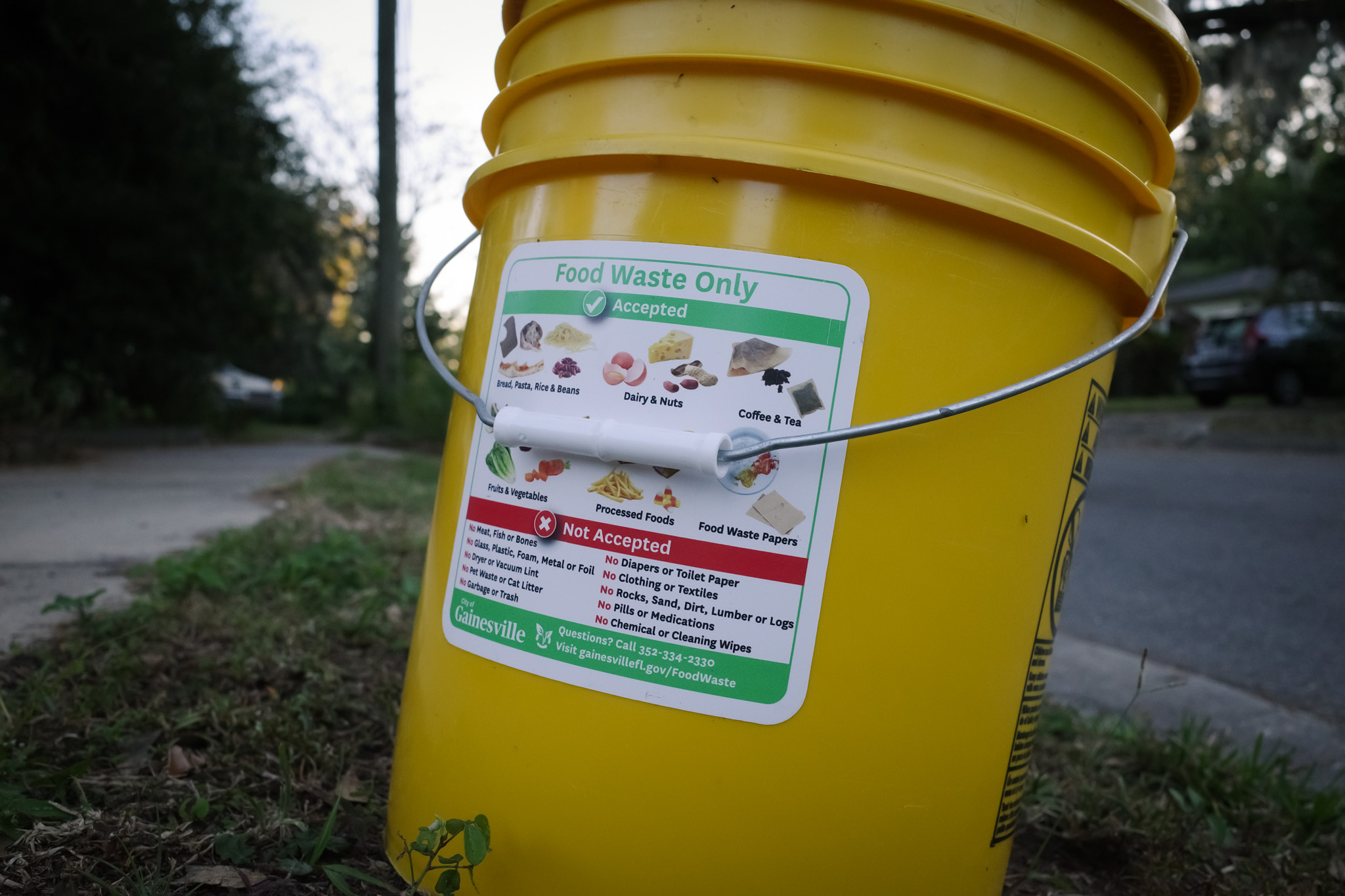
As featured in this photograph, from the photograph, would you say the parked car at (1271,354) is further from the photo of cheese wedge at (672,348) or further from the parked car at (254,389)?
the parked car at (254,389)

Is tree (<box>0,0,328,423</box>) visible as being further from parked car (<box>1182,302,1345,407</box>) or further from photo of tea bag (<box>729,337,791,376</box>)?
parked car (<box>1182,302,1345,407</box>)

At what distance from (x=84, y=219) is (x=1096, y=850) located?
943 cm

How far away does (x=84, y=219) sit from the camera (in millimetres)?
8227

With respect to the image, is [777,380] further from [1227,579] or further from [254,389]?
[254,389]

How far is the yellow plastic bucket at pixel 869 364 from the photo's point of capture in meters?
1.00

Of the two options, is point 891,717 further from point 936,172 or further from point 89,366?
point 89,366

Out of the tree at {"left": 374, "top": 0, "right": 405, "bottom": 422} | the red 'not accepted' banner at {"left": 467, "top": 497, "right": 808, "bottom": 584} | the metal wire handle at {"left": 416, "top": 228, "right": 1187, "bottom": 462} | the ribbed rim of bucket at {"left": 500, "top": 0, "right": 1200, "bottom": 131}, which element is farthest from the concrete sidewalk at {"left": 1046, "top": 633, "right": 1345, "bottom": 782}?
the tree at {"left": 374, "top": 0, "right": 405, "bottom": 422}

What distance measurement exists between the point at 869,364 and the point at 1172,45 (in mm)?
587

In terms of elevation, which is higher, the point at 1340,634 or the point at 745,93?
the point at 745,93

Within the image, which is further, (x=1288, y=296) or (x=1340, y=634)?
(x=1288, y=296)

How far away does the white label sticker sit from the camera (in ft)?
3.24

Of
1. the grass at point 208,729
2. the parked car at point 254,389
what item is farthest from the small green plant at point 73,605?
the parked car at point 254,389

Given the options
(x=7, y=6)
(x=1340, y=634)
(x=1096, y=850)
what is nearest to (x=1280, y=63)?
(x=1340, y=634)

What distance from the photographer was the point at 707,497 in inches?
39.1
